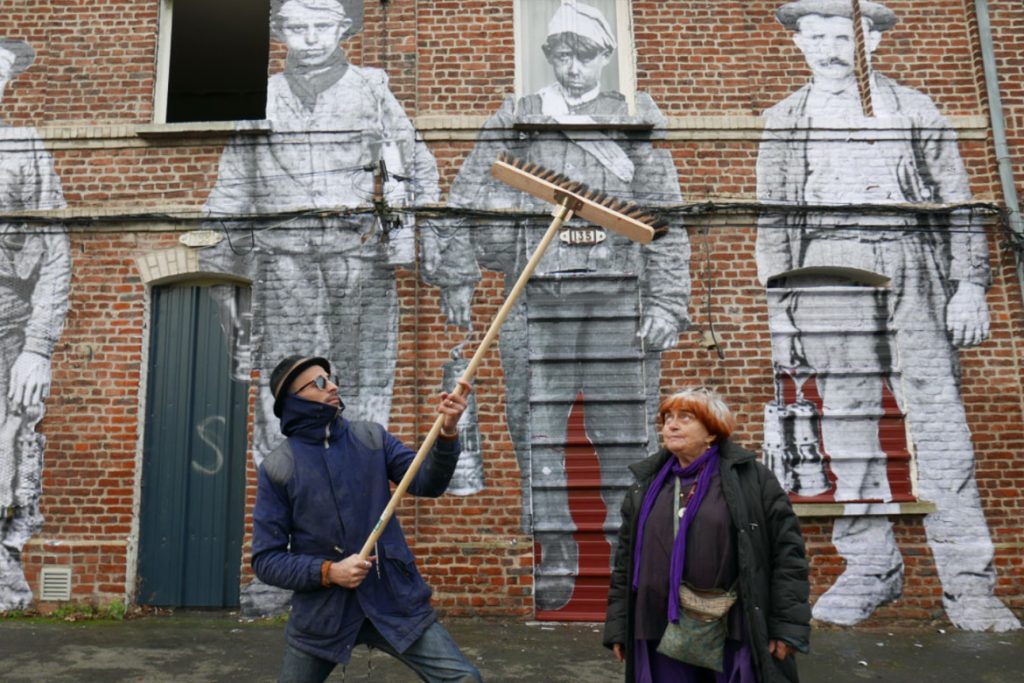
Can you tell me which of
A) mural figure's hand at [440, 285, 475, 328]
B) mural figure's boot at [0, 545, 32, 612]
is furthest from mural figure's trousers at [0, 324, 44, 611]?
mural figure's hand at [440, 285, 475, 328]

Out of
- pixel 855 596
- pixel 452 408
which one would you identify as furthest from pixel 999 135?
pixel 452 408

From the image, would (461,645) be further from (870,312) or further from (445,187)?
(870,312)

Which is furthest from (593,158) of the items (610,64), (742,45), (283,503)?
(283,503)

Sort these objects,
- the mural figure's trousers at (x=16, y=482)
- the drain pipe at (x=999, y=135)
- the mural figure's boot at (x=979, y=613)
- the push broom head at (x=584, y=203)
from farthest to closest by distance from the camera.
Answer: the drain pipe at (x=999, y=135), the mural figure's trousers at (x=16, y=482), the mural figure's boot at (x=979, y=613), the push broom head at (x=584, y=203)

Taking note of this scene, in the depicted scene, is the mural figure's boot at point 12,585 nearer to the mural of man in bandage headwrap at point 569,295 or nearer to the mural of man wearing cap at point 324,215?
the mural of man wearing cap at point 324,215

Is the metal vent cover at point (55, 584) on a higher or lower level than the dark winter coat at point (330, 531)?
lower

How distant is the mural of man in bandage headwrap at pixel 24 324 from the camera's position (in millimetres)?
6312

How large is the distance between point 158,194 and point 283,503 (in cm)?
487

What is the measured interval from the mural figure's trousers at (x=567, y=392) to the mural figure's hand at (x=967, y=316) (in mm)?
2666

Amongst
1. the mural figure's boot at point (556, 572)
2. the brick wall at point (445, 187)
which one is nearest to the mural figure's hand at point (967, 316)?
the brick wall at point (445, 187)

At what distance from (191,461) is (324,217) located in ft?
8.15

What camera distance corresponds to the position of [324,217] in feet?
21.9

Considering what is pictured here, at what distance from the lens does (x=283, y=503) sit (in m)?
3.04

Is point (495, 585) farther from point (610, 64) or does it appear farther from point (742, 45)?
point (742, 45)
